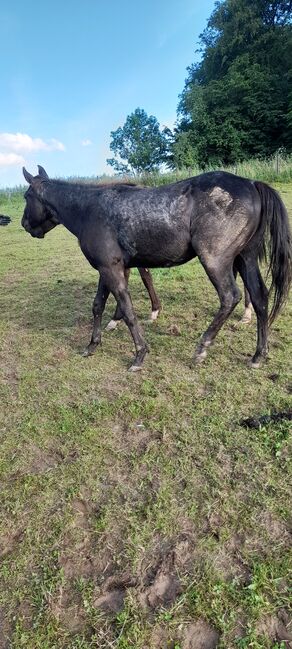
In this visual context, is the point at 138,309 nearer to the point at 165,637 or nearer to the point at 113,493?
the point at 113,493

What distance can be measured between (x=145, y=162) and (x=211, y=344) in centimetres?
5505

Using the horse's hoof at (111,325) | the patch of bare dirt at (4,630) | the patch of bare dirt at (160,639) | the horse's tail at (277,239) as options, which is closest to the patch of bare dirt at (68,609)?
the patch of bare dirt at (4,630)

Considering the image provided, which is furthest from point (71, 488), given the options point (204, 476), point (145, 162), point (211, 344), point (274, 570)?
point (145, 162)

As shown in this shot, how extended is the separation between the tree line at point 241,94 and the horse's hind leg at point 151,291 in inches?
1107

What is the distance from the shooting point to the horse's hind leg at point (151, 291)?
5389 millimetres

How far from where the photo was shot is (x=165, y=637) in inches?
67.4

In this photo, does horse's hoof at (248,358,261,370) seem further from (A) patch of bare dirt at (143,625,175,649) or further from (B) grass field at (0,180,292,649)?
(A) patch of bare dirt at (143,625,175,649)

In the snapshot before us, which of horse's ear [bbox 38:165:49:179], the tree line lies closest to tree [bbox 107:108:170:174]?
the tree line

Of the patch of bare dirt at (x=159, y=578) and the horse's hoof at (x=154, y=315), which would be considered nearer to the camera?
the patch of bare dirt at (x=159, y=578)

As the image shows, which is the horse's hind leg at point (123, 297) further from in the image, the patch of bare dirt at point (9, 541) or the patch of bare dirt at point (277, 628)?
the patch of bare dirt at point (277, 628)

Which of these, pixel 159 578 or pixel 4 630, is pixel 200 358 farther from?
pixel 4 630

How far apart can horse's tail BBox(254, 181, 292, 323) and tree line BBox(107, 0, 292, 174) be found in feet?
95.6

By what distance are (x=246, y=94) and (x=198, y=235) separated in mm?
38388

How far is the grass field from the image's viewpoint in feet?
5.83
